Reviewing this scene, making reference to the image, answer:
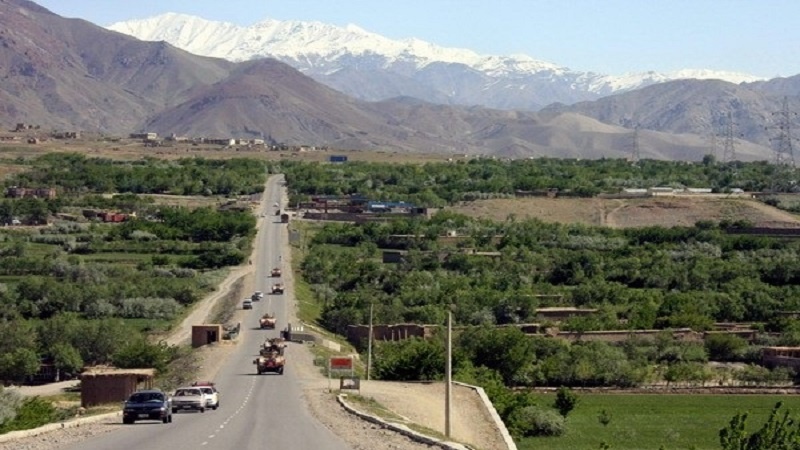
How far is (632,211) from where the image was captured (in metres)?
148

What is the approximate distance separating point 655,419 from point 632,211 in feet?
303

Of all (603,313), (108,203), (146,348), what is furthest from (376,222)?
(146,348)

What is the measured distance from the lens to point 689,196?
154875mm

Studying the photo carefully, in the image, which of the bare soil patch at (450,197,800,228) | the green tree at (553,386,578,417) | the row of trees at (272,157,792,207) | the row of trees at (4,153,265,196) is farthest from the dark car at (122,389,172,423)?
the row of trees at (4,153,265,196)

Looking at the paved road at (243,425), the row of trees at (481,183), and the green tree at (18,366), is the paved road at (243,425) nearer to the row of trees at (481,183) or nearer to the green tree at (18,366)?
the green tree at (18,366)

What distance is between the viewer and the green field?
5047cm

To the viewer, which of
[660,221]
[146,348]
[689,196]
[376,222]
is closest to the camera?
[146,348]

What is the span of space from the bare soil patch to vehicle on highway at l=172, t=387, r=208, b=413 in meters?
102

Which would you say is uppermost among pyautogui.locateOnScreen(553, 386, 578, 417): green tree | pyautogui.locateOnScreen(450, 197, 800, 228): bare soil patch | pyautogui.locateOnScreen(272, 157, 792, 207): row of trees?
pyautogui.locateOnScreen(272, 157, 792, 207): row of trees

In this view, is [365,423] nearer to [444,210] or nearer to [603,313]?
[603,313]

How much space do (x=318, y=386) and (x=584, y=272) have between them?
59.8 meters

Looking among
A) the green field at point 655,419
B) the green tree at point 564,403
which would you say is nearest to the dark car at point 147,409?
the green field at point 655,419

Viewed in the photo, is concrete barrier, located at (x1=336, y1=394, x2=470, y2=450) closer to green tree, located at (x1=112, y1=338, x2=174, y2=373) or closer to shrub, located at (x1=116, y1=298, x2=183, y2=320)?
green tree, located at (x1=112, y1=338, x2=174, y2=373)

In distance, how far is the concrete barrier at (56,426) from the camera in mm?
31125
